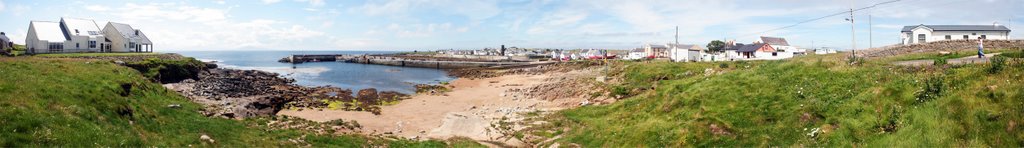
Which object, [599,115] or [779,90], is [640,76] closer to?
[599,115]

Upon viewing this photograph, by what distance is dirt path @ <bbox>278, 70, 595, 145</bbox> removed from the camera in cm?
2600

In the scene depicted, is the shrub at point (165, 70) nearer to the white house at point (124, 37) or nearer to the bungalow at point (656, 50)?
the white house at point (124, 37)

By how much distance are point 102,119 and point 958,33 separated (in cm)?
6226

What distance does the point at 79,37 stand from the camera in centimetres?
7212

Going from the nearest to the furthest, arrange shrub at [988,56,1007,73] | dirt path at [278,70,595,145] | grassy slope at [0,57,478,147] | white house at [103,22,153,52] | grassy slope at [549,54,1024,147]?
grassy slope at [549,54,1024,147], grassy slope at [0,57,478,147], shrub at [988,56,1007,73], dirt path at [278,70,595,145], white house at [103,22,153,52]

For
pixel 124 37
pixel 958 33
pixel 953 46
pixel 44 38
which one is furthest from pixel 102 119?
pixel 124 37

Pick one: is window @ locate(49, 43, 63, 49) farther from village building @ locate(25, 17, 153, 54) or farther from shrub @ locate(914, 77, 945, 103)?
shrub @ locate(914, 77, 945, 103)

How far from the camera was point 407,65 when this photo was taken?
417ft

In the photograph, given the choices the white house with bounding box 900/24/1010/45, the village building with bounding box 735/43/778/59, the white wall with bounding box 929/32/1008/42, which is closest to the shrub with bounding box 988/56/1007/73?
the white house with bounding box 900/24/1010/45

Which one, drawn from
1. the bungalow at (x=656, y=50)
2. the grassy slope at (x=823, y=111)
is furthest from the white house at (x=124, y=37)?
the bungalow at (x=656, y=50)

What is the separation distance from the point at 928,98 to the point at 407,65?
11850cm

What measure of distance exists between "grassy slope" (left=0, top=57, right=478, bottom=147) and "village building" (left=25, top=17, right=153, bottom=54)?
5311cm

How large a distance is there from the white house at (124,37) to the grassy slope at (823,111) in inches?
3307

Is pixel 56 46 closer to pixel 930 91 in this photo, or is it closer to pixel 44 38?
pixel 44 38
